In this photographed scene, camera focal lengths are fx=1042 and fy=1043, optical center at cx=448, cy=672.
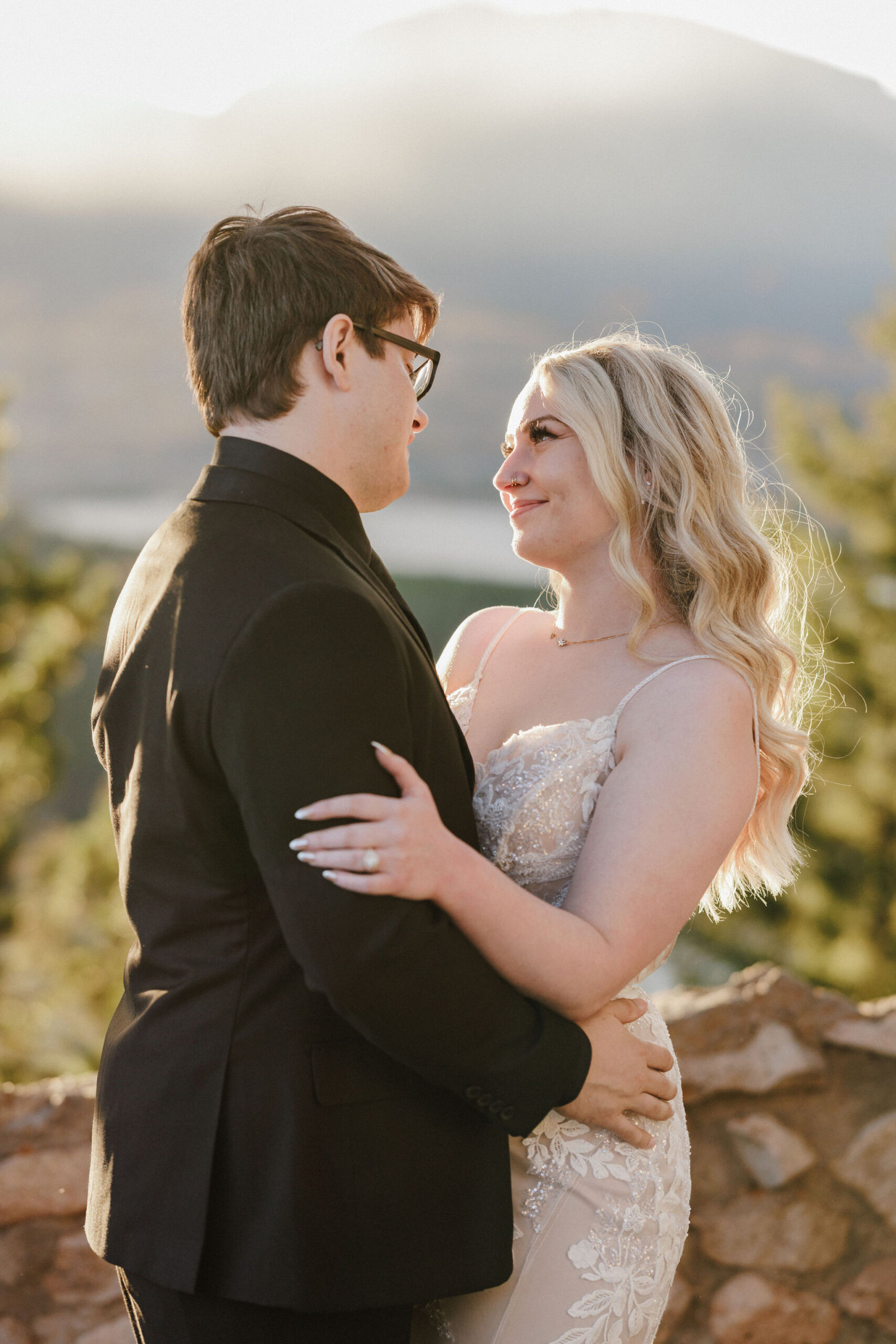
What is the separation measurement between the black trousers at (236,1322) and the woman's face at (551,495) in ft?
4.51

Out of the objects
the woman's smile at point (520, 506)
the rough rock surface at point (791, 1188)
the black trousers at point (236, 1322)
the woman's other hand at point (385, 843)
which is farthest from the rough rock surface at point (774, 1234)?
the woman's other hand at point (385, 843)

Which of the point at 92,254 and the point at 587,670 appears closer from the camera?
the point at 587,670

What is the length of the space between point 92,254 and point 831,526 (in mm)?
22042

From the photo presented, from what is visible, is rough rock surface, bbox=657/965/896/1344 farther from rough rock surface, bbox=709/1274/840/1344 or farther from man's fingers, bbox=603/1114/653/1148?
man's fingers, bbox=603/1114/653/1148

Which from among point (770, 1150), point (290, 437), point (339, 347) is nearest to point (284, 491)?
point (290, 437)

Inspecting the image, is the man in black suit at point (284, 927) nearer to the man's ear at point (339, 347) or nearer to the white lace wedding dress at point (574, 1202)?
the man's ear at point (339, 347)

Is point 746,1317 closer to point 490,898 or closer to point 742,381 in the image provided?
point 490,898

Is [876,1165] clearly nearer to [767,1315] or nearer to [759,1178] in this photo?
[759,1178]

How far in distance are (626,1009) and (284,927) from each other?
77 centimetres

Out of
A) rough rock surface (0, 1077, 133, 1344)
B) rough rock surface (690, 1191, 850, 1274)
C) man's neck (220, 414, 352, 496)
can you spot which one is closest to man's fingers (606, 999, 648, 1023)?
man's neck (220, 414, 352, 496)

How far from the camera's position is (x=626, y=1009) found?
1.73 m

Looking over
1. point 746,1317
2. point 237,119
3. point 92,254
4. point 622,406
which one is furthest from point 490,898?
point 92,254

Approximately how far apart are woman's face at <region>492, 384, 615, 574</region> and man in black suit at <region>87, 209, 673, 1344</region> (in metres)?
0.67

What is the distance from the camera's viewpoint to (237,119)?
20.8 m
